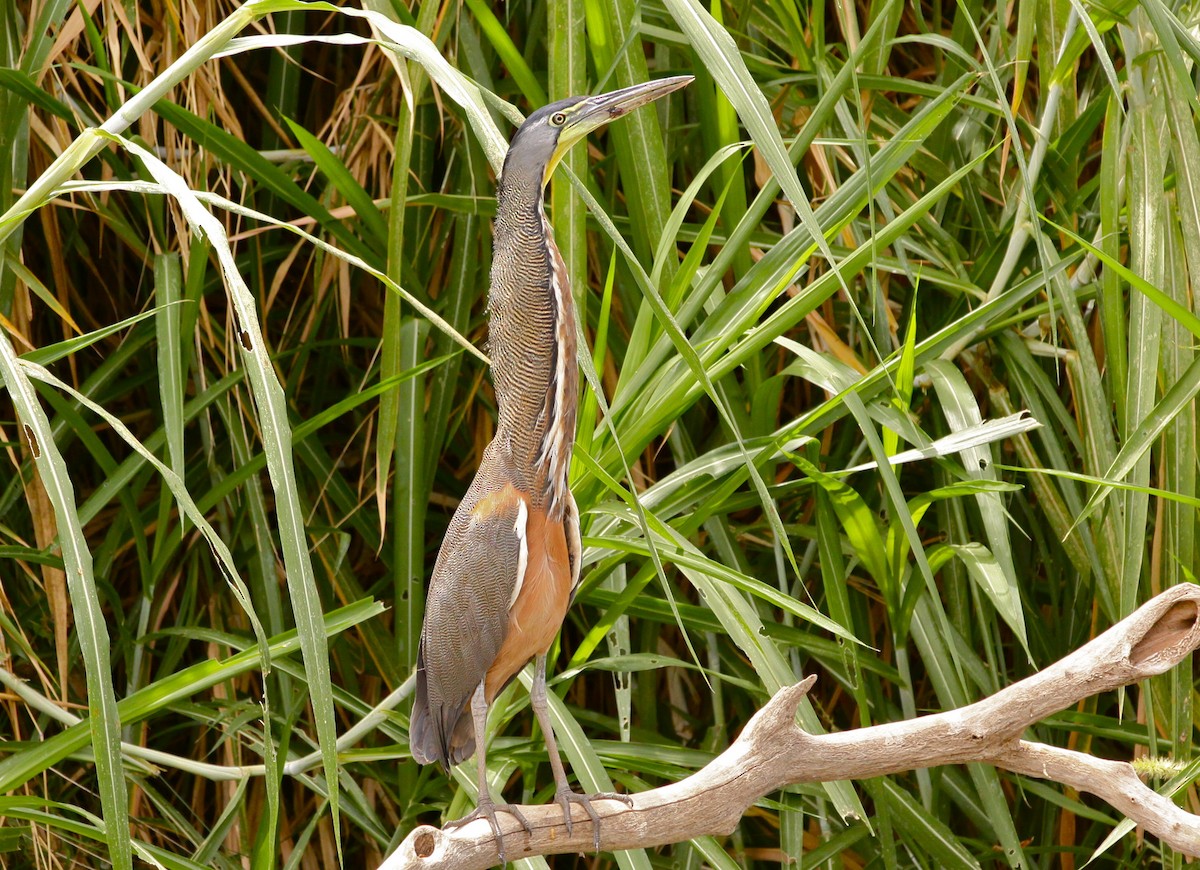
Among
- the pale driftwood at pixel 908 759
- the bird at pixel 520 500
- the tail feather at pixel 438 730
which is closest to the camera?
the pale driftwood at pixel 908 759

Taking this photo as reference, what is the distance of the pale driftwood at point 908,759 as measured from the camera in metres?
0.95

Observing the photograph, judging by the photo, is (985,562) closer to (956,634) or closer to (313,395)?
(956,634)

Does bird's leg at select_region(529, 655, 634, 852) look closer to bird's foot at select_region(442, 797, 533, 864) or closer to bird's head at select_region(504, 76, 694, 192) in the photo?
bird's foot at select_region(442, 797, 533, 864)

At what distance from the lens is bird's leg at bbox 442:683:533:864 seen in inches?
41.7

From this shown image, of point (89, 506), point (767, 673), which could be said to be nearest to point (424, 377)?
point (89, 506)

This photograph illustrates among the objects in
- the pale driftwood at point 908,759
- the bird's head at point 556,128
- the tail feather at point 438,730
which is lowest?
the tail feather at point 438,730

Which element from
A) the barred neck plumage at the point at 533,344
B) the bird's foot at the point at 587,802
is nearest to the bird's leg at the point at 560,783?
the bird's foot at the point at 587,802

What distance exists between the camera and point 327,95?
2.07m

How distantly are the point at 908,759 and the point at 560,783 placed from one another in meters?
0.33

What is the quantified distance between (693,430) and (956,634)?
1.57 feet

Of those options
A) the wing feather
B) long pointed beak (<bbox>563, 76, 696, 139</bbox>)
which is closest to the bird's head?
long pointed beak (<bbox>563, 76, 696, 139</bbox>)

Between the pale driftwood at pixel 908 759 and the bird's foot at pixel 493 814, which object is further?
the bird's foot at pixel 493 814

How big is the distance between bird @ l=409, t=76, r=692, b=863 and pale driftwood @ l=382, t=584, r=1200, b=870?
1.4 inches

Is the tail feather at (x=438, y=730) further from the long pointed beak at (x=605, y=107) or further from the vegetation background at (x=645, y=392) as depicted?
the long pointed beak at (x=605, y=107)
